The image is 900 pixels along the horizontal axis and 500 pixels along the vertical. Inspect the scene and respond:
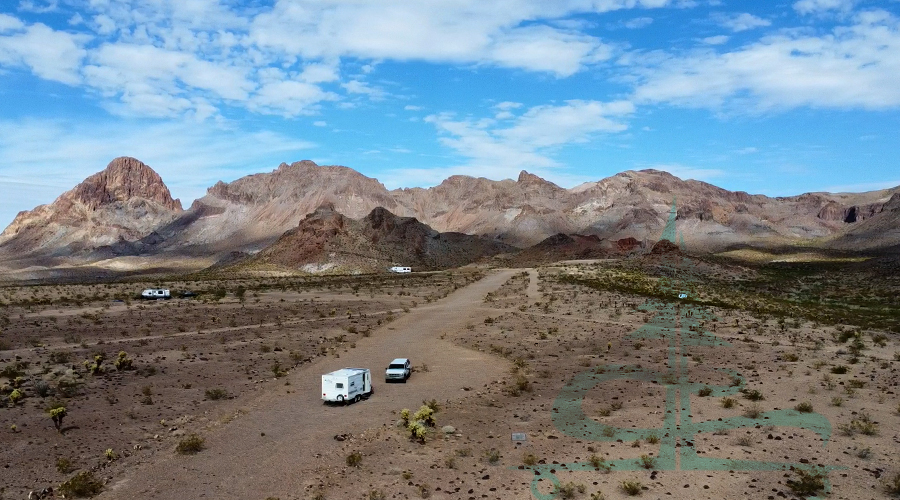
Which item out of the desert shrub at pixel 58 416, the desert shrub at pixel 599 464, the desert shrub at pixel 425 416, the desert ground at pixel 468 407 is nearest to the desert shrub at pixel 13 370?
the desert ground at pixel 468 407

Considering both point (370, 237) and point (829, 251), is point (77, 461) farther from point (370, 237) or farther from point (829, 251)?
point (829, 251)

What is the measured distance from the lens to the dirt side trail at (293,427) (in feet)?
47.2

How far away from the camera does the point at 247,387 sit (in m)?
23.8

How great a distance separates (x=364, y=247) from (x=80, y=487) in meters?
113

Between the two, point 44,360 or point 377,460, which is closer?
point 377,460

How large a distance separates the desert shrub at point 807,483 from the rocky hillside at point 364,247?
102130 mm

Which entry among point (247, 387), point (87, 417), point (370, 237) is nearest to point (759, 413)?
point (247, 387)

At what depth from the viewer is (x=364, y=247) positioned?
12638cm

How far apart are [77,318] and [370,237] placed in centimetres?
9297

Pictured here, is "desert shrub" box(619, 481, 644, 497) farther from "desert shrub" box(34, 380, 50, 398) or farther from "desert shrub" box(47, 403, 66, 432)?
"desert shrub" box(34, 380, 50, 398)

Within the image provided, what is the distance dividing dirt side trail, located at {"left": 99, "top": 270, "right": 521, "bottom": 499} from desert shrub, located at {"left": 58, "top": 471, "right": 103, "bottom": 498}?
10.4 inches

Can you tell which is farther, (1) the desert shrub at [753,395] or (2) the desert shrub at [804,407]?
(1) the desert shrub at [753,395]

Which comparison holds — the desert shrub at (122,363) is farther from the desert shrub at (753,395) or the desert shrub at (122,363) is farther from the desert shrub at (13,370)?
the desert shrub at (753,395)

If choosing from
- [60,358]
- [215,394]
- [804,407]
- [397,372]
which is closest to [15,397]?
[215,394]
